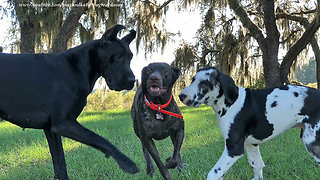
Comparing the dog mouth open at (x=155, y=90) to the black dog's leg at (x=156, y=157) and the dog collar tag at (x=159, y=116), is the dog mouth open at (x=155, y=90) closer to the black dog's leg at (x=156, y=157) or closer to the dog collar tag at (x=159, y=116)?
the dog collar tag at (x=159, y=116)

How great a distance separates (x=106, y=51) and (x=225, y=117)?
136 centimetres

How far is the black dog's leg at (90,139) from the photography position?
2.42 meters

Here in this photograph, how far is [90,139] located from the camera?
243cm

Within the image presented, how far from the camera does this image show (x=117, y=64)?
2770 mm

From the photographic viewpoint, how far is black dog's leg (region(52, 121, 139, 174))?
7.93 ft

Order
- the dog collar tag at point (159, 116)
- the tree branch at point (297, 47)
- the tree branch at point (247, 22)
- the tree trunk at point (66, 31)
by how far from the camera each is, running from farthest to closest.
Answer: the tree branch at point (247, 22)
the tree branch at point (297, 47)
the tree trunk at point (66, 31)
the dog collar tag at point (159, 116)

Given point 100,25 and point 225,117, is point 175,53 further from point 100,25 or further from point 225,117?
point 225,117

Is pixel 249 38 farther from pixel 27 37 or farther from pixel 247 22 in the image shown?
pixel 27 37

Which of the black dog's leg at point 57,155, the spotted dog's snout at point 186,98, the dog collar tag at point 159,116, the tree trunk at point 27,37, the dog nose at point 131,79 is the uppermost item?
the tree trunk at point 27,37

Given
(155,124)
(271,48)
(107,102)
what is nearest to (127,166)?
(155,124)

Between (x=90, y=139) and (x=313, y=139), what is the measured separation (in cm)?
216

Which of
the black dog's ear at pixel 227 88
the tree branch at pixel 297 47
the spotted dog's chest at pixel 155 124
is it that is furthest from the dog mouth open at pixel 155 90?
the tree branch at pixel 297 47

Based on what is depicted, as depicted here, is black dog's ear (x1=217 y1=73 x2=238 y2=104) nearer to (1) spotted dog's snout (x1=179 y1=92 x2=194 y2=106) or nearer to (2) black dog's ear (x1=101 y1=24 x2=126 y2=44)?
(1) spotted dog's snout (x1=179 y1=92 x2=194 y2=106)

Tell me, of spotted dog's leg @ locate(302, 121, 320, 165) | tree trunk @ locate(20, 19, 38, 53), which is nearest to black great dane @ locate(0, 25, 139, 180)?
spotted dog's leg @ locate(302, 121, 320, 165)
